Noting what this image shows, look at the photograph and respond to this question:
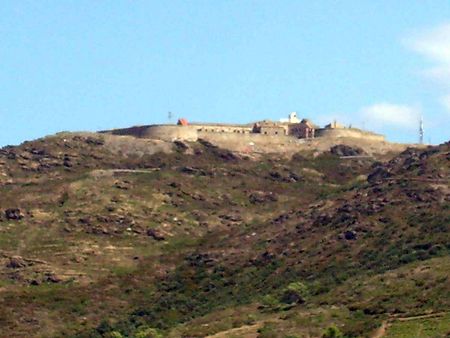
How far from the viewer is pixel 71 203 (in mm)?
150375

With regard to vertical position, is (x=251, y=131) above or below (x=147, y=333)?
above

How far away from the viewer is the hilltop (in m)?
110

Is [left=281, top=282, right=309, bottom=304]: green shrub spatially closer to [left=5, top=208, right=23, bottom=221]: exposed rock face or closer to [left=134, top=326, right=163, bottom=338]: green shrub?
[left=134, top=326, right=163, bottom=338]: green shrub

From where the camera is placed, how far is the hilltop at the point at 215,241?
360 feet

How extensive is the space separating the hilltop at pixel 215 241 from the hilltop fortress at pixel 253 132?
3.20 m

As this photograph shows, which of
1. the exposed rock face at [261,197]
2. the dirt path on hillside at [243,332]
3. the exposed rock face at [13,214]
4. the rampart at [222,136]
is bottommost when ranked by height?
the dirt path on hillside at [243,332]

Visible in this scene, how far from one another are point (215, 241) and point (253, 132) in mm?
45768

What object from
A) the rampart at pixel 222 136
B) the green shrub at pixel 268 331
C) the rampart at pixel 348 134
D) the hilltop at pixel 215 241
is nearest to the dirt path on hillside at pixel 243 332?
the hilltop at pixel 215 241

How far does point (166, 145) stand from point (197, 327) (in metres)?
66.1

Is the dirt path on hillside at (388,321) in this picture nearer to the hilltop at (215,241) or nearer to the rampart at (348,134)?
the hilltop at (215,241)

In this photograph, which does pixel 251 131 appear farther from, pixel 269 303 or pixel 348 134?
pixel 269 303

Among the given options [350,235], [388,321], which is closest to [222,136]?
[350,235]

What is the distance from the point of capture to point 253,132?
18575 centimetres

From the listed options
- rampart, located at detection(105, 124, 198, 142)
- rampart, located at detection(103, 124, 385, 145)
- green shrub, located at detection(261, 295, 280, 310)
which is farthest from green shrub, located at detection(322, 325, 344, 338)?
rampart, located at detection(105, 124, 198, 142)
